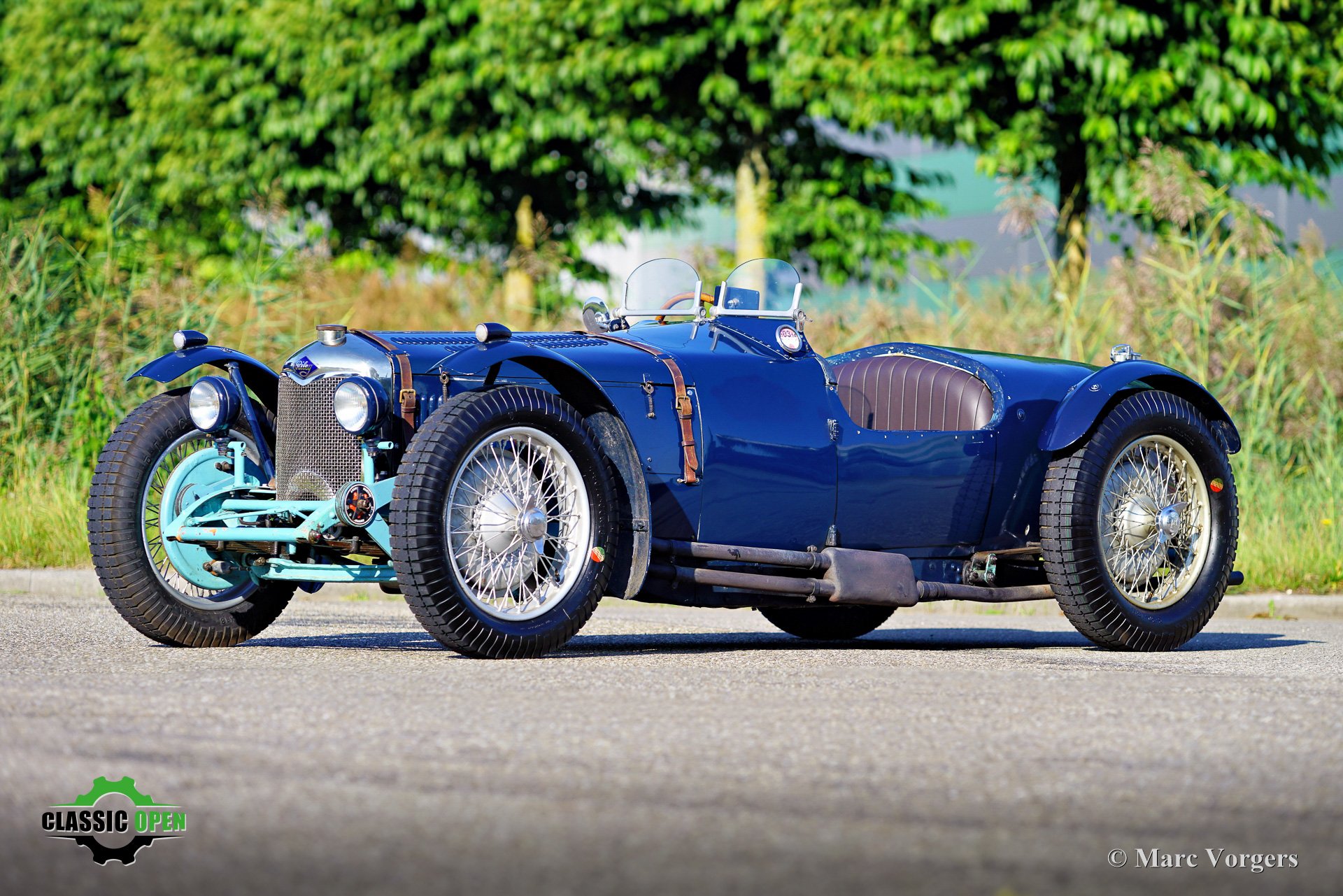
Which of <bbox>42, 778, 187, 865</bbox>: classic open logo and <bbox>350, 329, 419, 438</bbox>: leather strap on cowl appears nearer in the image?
<bbox>42, 778, 187, 865</bbox>: classic open logo

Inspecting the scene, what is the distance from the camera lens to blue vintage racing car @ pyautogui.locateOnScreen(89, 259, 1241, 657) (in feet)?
20.1

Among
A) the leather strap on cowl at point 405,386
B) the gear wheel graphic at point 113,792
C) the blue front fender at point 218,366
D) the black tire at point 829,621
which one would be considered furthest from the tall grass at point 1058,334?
the gear wheel graphic at point 113,792

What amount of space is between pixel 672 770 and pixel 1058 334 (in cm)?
969

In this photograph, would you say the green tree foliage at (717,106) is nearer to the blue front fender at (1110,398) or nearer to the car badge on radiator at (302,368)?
the blue front fender at (1110,398)

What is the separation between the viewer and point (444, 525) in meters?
5.86

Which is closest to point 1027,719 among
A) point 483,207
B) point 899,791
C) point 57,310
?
point 899,791

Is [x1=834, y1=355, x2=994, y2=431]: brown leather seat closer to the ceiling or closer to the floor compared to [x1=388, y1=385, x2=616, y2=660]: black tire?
closer to the ceiling

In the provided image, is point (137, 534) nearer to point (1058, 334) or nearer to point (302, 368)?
point (302, 368)

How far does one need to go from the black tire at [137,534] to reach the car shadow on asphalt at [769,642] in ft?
1.06

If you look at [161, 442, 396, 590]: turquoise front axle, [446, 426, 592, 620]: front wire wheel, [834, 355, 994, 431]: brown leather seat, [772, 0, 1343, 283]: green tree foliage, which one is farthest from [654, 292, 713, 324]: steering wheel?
[772, 0, 1343, 283]: green tree foliage

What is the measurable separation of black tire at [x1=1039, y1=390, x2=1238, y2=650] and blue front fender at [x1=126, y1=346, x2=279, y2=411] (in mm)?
3172

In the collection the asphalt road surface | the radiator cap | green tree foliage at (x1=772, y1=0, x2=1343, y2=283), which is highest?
green tree foliage at (x1=772, y1=0, x2=1343, y2=283)

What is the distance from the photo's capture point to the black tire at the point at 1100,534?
7125 mm

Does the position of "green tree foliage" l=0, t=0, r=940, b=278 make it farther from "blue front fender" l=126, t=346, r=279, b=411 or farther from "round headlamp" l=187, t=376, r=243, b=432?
"round headlamp" l=187, t=376, r=243, b=432
